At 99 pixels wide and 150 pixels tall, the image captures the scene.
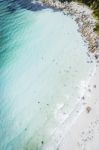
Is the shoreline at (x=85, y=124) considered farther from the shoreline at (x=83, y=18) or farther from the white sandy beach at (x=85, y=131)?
the shoreline at (x=83, y=18)

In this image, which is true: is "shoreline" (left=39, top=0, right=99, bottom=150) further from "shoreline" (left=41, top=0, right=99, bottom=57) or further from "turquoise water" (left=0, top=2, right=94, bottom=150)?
"shoreline" (left=41, top=0, right=99, bottom=57)

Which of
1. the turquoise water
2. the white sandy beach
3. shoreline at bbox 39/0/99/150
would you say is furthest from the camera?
the turquoise water

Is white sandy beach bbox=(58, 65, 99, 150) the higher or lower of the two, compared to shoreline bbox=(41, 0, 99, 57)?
lower

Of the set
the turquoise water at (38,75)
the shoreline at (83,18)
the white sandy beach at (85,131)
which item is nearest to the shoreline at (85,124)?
the white sandy beach at (85,131)

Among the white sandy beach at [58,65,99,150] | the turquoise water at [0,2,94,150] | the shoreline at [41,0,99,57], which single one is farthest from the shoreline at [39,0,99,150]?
the shoreline at [41,0,99,57]

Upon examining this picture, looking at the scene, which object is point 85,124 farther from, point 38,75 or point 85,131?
point 38,75

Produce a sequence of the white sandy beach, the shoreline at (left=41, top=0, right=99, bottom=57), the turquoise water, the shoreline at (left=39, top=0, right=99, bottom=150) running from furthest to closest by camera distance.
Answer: the shoreline at (left=41, top=0, right=99, bottom=57) < the turquoise water < the shoreline at (left=39, top=0, right=99, bottom=150) < the white sandy beach

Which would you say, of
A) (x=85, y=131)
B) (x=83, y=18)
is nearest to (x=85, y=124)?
(x=85, y=131)

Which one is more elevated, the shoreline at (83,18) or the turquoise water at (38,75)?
the shoreline at (83,18)
